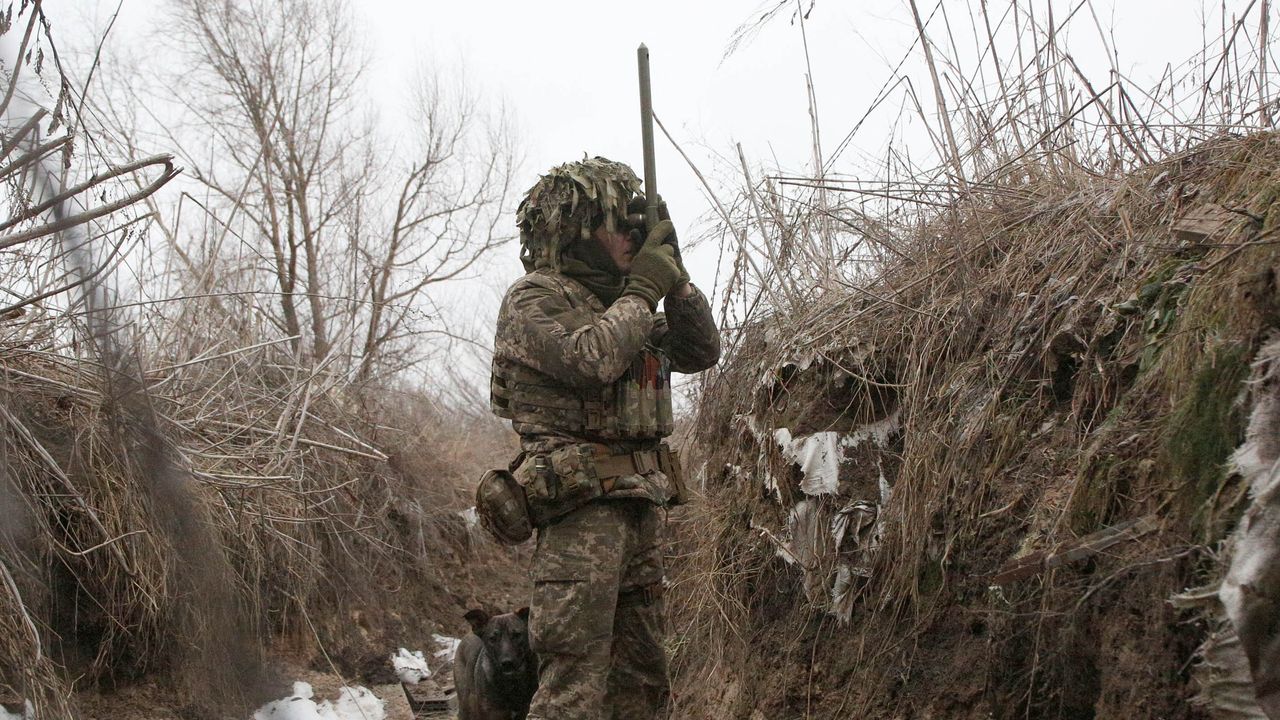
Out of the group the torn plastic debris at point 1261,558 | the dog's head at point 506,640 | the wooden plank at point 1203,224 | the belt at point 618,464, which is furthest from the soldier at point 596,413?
the torn plastic debris at point 1261,558

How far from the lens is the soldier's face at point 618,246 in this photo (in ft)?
12.1

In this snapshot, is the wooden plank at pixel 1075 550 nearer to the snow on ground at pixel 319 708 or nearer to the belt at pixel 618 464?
the belt at pixel 618 464

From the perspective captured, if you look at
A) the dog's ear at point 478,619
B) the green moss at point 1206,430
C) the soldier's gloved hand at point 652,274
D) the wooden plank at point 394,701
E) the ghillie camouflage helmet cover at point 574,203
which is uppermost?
the ghillie camouflage helmet cover at point 574,203

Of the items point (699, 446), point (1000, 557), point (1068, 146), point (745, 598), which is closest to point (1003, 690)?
point (1000, 557)

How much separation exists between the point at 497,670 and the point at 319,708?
7.12 ft

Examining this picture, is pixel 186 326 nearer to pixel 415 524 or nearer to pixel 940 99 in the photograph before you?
pixel 415 524

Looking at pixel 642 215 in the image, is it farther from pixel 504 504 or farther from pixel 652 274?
pixel 504 504

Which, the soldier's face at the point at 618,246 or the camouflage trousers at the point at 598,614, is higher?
the soldier's face at the point at 618,246

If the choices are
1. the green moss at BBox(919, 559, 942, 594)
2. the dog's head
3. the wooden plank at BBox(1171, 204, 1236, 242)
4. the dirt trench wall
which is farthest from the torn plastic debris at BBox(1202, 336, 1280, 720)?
the dog's head

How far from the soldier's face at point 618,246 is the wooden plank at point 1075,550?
157cm

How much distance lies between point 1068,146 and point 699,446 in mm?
2324

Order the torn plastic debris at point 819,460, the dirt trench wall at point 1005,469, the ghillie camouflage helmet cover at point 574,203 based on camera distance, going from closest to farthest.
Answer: the dirt trench wall at point 1005,469 < the ghillie camouflage helmet cover at point 574,203 < the torn plastic debris at point 819,460

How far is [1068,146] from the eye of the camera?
4094 millimetres

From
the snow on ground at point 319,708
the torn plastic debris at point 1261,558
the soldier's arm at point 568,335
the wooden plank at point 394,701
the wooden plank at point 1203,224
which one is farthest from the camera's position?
the wooden plank at point 394,701
